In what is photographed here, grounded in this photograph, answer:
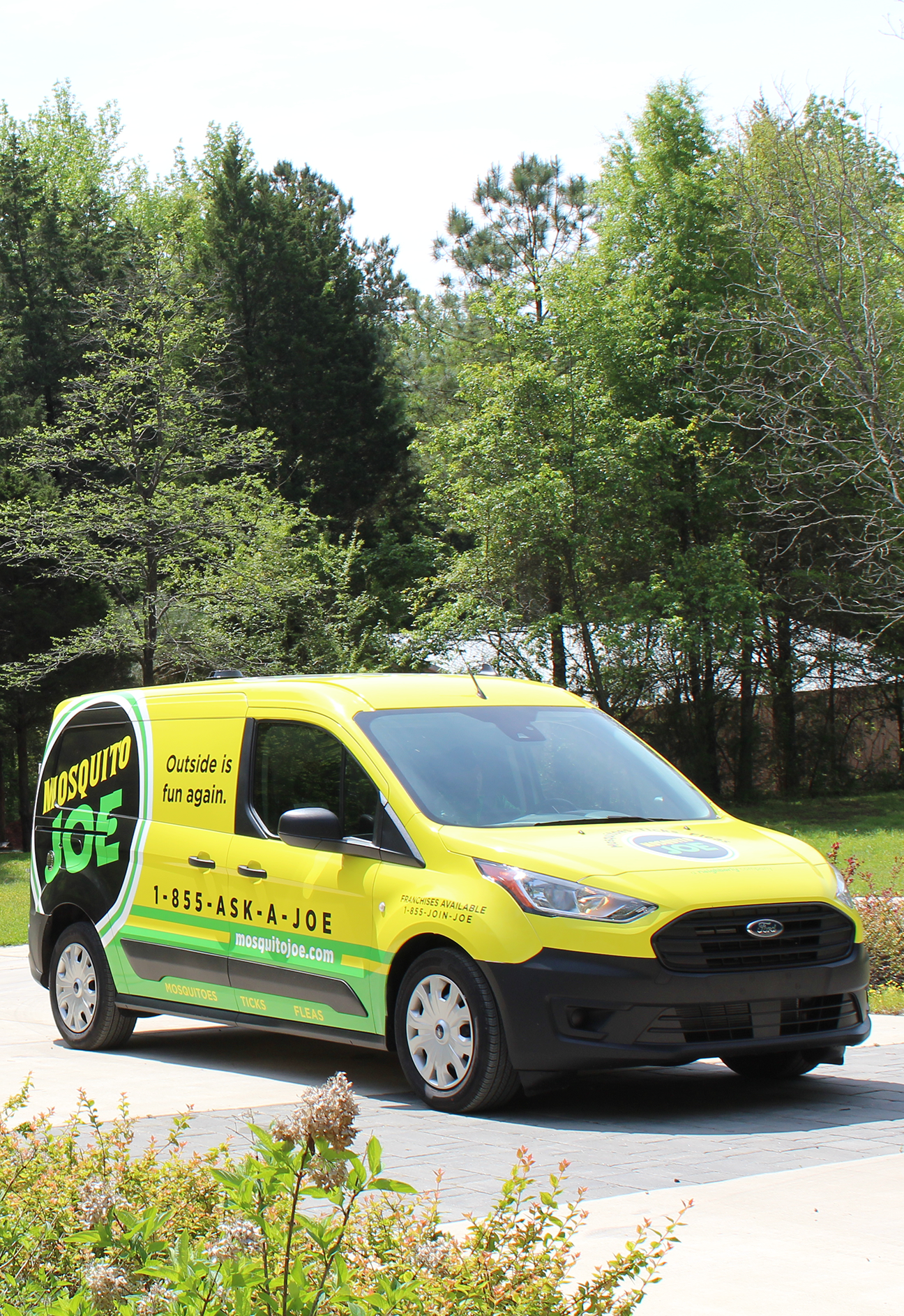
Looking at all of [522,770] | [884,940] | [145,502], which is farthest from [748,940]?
[145,502]

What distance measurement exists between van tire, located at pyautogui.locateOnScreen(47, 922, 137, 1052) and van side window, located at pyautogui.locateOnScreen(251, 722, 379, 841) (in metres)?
1.72

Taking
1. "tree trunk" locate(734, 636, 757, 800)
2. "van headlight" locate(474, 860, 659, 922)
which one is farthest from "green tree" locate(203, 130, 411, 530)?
"van headlight" locate(474, 860, 659, 922)

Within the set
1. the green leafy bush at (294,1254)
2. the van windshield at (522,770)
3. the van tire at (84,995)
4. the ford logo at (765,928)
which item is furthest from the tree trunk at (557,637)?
the green leafy bush at (294,1254)

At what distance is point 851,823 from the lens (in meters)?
29.8

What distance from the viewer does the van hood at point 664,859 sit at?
6566 mm

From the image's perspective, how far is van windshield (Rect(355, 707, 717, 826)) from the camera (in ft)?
24.3

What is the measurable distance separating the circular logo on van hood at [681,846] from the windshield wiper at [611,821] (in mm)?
278

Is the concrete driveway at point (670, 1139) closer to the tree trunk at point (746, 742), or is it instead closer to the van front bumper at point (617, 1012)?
the van front bumper at point (617, 1012)

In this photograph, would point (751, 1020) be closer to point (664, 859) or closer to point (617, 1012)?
point (617, 1012)

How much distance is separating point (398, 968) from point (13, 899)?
16.8 m

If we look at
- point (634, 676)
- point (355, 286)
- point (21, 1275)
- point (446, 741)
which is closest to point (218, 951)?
point (446, 741)

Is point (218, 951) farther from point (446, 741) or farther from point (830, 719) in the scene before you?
point (830, 719)

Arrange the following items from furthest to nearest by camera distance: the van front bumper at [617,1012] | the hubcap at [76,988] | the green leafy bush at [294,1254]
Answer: the hubcap at [76,988], the van front bumper at [617,1012], the green leafy bush at [294,1254]

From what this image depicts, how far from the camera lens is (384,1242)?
3.27m
